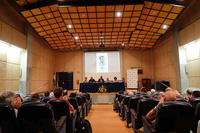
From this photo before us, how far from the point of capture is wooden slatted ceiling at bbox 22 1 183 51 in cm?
799

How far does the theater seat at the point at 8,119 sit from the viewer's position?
5.06ft

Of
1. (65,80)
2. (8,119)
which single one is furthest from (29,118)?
(65,80)

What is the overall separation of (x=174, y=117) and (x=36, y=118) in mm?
1556

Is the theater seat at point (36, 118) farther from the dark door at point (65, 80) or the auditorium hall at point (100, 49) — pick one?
the dark door at point (65, 80)

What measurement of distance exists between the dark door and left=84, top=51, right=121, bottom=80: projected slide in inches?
66.8

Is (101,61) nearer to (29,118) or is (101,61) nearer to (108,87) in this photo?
(108,87)

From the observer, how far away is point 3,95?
1968mm

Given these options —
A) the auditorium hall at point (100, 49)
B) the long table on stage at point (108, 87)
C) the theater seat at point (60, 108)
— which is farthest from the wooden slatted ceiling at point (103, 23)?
the theater seat at point (60, 108)

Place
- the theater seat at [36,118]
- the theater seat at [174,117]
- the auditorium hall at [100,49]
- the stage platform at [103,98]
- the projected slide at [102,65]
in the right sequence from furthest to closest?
the projected slide at [102,65] → the stage platform at [103,98] → the auditorium hall at [100,49] → the theater seat at [36,118] → the theater seat at [174,117]

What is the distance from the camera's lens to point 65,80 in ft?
46.2

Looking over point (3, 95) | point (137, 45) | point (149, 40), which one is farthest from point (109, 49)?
point (3, 95)

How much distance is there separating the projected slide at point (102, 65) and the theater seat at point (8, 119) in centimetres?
1207

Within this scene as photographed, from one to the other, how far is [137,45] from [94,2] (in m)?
6.72

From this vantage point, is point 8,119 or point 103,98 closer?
point 8,119
